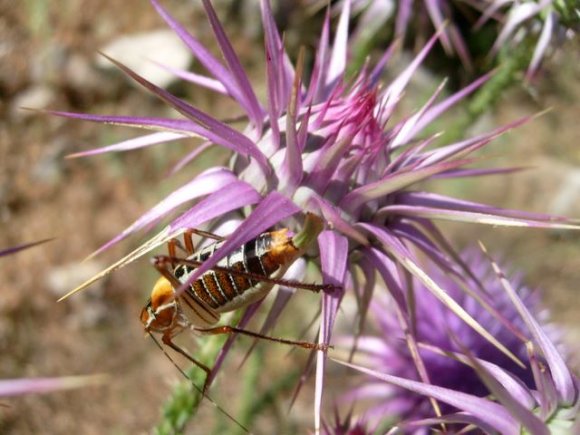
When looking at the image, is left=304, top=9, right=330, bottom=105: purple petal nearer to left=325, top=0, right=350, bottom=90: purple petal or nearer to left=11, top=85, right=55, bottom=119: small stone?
left=325, top=0, right=350, bottom=90: purple petal

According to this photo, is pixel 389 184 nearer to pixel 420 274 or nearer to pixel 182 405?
pixel 420 274

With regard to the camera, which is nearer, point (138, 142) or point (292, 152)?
point (292, 152)

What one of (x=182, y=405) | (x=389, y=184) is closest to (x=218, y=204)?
(x=389, y=184)

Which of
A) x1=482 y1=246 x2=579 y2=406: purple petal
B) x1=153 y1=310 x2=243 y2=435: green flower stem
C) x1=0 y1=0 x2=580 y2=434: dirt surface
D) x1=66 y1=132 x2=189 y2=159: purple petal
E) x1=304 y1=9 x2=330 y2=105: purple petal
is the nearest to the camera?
x1=482 y1=246 x2=579 y2=406: purple petal

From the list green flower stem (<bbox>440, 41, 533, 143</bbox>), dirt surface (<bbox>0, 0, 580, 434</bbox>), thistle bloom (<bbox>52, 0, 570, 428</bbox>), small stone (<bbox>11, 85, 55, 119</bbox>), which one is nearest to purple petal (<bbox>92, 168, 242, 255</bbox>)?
thistle bloom (<bbox>52, 0, 570, 428</bbox>)

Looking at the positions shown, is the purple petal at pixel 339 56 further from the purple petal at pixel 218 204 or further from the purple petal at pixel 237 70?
the purple petal at pixel 218 204

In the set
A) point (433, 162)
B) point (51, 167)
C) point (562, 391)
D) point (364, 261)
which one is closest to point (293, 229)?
point (364, 261)

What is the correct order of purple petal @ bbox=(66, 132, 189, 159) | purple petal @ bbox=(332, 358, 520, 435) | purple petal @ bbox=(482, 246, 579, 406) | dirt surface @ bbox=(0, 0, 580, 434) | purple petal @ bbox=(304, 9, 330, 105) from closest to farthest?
purple petal @ bbox=(332, 358, 520, 435) < purple petal @ bbox=(482, 246, 579, 406) < purple petal @ bbox=(66, 132, 189, 159) < purple petal @ bbox=(304, 9, 330, 105) < dirt surface @ bbox=(0, 0, 580, 434)
